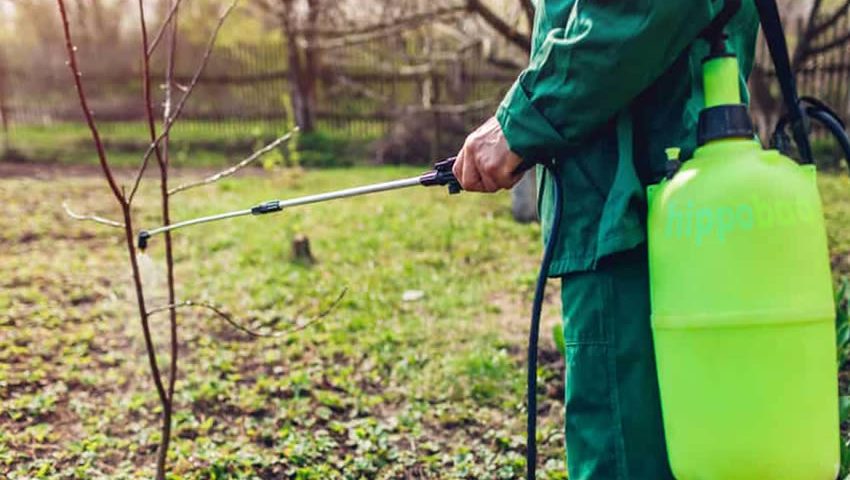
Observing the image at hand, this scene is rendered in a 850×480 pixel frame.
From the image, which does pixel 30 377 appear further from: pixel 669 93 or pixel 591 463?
pixel 669 93

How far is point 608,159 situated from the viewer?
1443 mm

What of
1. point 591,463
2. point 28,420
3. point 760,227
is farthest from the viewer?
point 28,420

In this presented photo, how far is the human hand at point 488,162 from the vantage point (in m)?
1.47

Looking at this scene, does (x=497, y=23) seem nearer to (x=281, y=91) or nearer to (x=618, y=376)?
(x=618, y=376)

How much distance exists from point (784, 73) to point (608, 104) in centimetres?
34

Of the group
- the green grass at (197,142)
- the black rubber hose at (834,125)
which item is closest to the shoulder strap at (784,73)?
the black rubber hose at (834,125)

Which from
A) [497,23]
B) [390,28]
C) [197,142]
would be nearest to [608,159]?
[497,23]

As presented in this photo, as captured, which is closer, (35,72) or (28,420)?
(28,420)

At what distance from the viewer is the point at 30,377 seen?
347 centimetres

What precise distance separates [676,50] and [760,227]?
379mm

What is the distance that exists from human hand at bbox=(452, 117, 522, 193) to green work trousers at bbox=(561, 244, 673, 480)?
0.23 m

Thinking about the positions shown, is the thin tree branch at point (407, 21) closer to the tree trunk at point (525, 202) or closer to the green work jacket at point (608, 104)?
the tree trunk at point (525, 202)

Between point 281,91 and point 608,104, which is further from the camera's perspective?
point 281,91

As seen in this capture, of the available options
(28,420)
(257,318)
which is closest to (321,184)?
(257,318)
